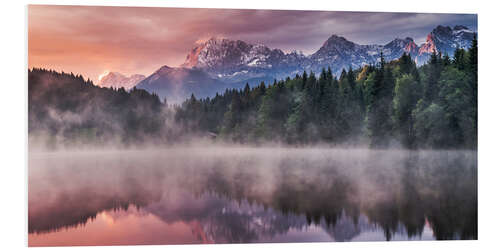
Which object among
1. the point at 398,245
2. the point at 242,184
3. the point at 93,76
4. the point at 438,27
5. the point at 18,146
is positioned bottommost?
the point at 398,245

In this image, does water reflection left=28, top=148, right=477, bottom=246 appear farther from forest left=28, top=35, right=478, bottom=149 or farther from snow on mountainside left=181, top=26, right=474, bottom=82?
snow on mountainside left=181, top=26, right=474, bottom=82

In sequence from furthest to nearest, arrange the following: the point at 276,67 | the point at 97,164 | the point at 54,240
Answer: the point at 276,67, the point at 97,164, the point at 54,240

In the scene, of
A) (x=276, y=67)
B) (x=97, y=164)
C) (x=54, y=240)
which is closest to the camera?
(x=54, y=240)

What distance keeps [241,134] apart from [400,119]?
2.88 m

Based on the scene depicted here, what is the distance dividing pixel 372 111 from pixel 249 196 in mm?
2733

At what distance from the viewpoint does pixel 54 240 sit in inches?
318

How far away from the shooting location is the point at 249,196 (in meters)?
8.86

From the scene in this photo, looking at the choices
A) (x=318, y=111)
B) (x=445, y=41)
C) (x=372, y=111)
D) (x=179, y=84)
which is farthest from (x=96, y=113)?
(x=445, y=41)

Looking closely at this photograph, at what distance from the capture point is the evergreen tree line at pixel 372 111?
905cm

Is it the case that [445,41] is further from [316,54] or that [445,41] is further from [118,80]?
[118,80]

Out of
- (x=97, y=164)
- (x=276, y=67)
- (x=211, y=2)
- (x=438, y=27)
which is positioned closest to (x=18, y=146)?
(x=97, y=164)

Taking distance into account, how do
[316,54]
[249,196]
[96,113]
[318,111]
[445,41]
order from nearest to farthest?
[96,113], [249,196], [445,41], [316,54], [318,111]

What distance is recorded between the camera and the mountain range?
9047 mm
